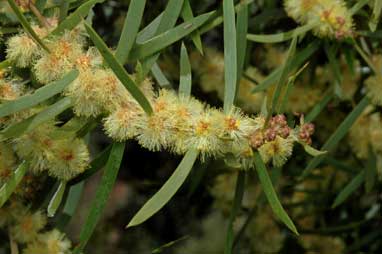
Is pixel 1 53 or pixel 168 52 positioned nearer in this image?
pixel 1 53

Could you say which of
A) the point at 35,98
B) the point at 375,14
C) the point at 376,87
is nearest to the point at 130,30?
the point at 35,98

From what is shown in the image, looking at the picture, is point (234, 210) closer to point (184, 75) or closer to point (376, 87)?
point (184, 75)

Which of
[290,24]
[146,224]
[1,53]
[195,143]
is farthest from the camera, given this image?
[146,224]

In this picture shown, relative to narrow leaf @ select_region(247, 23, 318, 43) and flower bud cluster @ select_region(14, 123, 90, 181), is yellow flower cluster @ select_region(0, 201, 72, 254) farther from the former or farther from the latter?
narrow leaf @ select_region(247, 23, 318, 43)

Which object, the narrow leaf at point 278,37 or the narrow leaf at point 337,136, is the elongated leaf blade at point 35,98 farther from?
the narrow leaf at point 337,136

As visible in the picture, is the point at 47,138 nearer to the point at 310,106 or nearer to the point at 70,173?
the point at 70,173

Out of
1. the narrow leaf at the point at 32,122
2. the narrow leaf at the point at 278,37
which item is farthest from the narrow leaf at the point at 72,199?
the narrow leaf at the point at 278,37

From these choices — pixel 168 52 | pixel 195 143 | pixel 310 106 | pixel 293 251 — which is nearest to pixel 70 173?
pixel 195 143
